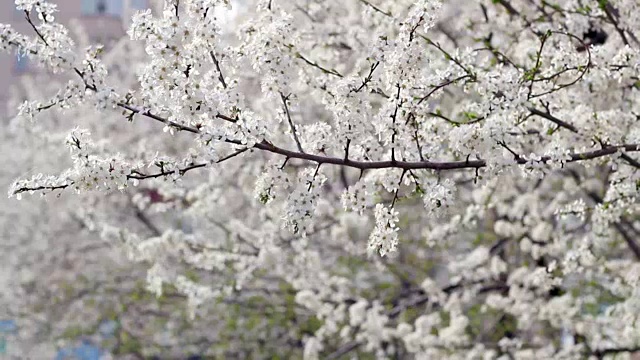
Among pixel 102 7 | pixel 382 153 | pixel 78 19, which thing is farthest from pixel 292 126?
pixel 102 7

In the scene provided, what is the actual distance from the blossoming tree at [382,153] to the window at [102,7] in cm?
1624

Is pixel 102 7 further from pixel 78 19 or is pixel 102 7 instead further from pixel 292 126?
pixel 292 126

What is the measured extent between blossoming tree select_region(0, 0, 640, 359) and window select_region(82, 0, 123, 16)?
53.3 ft

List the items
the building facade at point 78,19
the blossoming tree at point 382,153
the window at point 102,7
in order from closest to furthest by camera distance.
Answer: the blossoming tree at point 382,153 → the building facade at point 78,19 → the window at point 102,7

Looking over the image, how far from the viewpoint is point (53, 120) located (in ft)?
49.2

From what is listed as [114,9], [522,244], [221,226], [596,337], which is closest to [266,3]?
[221,226]

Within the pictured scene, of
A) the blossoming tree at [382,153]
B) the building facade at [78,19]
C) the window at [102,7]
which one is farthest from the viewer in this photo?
the window at [102,7]

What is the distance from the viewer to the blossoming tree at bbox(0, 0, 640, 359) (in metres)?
3.33

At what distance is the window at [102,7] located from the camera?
2605 centimetres

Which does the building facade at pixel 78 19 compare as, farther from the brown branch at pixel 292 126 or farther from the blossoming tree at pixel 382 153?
the brown branch at pixel 292 126

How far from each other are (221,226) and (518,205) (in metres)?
2.41

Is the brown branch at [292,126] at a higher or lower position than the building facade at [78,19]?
lower

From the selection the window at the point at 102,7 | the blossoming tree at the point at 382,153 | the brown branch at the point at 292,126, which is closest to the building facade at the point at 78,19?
the window at the point at 102,7

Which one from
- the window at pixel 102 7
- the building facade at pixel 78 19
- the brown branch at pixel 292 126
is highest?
the window at pixel 102 7
